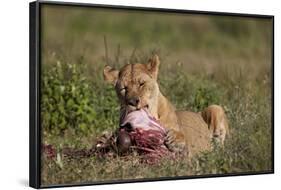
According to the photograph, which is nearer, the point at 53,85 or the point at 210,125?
the point at 53,85

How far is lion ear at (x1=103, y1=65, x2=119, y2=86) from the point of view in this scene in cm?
652

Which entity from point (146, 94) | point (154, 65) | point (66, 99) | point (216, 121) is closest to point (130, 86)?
point (146, 94)

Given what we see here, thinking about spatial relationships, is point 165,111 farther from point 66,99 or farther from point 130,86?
point 66,99

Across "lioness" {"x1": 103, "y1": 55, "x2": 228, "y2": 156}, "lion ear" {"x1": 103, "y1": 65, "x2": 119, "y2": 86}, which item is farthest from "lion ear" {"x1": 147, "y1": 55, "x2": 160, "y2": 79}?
"lion ear" {"x1": 103, "y1": 65, "x2": 119, "y2": 86}

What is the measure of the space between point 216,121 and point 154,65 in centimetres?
67

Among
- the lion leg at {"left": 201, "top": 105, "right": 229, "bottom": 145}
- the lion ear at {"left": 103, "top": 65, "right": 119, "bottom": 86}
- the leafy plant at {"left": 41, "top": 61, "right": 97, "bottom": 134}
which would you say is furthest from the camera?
the lion leg at {"left": 201, "top": 105, "right": 229, "bottom": 145}

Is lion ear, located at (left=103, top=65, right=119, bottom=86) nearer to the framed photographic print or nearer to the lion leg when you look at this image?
the framed photographic print

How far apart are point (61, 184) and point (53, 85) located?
0.67m

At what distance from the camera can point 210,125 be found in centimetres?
694

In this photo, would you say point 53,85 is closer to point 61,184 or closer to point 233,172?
point 61,184

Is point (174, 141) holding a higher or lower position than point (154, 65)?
lower

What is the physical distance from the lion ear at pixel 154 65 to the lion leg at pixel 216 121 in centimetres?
52

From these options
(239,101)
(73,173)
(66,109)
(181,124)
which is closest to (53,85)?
(66,109)

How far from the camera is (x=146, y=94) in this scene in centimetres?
657
